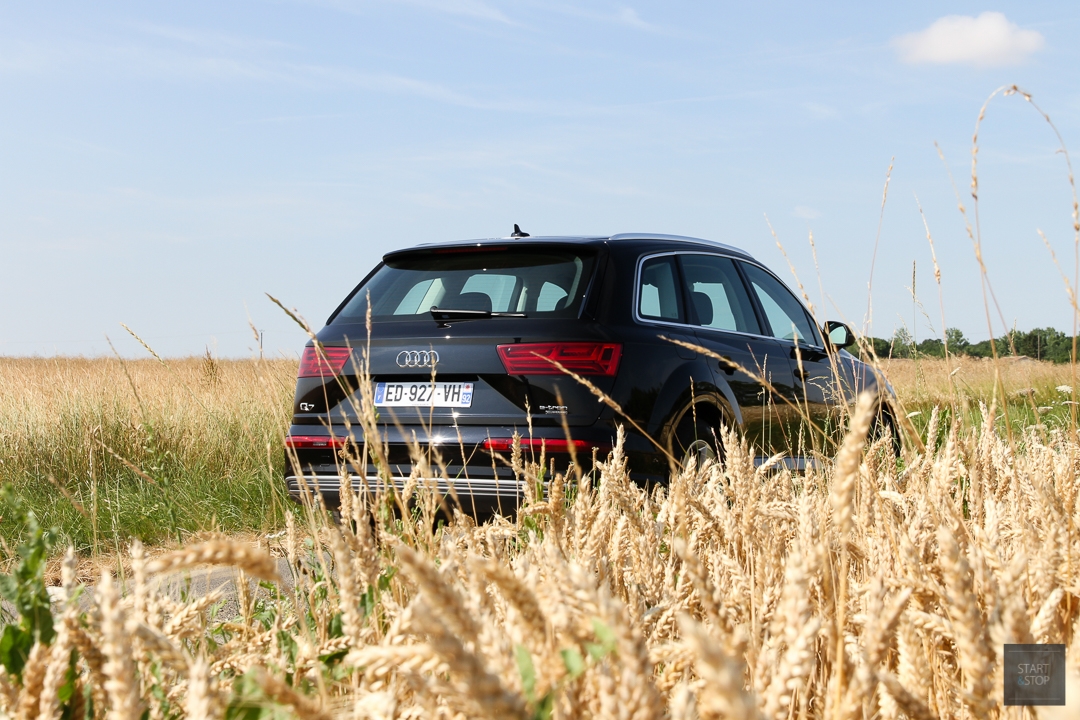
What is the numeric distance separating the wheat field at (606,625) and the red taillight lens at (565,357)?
2527mm

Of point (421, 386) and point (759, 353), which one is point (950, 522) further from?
point (759, 353)

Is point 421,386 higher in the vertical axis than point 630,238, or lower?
lower

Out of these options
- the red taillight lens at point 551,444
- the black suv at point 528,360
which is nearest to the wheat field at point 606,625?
the red taillight lens at point 551,444

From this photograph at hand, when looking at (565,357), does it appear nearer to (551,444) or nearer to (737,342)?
(551,444)

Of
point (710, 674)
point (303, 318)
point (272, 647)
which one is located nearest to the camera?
point (710, 674)

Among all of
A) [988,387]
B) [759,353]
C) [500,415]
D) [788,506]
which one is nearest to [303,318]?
[788,506]

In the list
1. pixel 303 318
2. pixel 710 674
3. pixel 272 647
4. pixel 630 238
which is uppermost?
pixel 630 238

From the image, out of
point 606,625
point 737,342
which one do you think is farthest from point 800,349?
point 606,625

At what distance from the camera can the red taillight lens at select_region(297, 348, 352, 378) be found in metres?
5.57

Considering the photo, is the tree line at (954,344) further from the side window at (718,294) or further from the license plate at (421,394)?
the license plate at (421,394)

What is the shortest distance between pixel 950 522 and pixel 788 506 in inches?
14.9

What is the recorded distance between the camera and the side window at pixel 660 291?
5527 millimetres

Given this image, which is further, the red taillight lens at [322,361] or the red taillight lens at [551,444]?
the red taillight lens at [322,361]

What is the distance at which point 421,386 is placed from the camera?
5.21 metres
